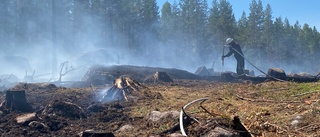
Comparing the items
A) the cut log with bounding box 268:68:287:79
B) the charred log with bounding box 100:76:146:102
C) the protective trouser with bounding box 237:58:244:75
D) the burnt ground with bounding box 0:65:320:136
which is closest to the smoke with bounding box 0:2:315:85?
the protective trouser with bounding box 237:58:244:75

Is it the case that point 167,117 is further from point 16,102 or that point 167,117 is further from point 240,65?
point 240,65

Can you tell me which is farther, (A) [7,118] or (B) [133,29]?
(B) [133,29]

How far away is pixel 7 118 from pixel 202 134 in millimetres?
5581

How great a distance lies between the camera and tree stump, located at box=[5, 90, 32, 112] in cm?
941

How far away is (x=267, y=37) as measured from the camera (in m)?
62.6

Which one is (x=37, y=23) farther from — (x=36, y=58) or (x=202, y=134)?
(x=202, y=134)

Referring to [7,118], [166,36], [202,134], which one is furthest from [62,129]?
[166,36]

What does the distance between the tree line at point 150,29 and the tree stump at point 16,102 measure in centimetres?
3616

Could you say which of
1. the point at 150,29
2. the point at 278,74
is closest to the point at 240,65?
the point at 278,74

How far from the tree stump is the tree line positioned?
36158 millimetres

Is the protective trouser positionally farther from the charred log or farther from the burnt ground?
the charred log

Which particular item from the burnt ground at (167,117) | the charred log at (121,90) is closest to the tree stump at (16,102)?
the burnt ground at (167,117)

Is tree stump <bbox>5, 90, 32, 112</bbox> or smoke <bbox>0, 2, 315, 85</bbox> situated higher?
smoke <bbox>0, 2, 315, 85</bbox>

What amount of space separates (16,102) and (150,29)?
49084mm
